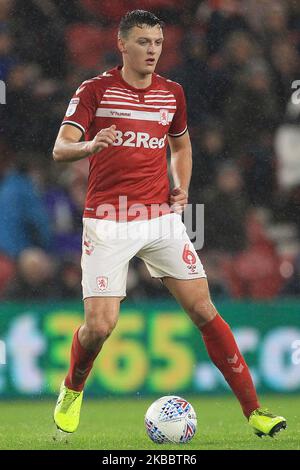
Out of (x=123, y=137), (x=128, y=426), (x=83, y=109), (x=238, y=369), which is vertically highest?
(x=83, y=109)

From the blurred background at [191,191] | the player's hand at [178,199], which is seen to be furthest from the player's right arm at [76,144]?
the blurred background at [191,191]

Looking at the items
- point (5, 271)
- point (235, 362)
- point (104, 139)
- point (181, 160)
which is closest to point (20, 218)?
point (5, 271)

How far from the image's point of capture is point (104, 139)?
495 centimetres

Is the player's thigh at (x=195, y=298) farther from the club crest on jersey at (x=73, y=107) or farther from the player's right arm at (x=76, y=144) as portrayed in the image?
the club crest on jersey at (x=73, y=107)

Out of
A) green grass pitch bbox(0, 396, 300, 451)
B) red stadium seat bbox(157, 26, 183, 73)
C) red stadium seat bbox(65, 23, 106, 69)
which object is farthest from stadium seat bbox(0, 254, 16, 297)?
red stadium seat bbox(157, 26, 183, 73)

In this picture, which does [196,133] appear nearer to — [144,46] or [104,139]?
[144,46]

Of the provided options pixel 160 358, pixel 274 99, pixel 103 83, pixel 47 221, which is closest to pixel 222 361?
pixel 103 83

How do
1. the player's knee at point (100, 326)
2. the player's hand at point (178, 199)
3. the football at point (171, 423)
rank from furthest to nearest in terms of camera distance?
the player's hand at point (178, 199) → the player's knee at point (100, 326) → the football at point (171, 423)

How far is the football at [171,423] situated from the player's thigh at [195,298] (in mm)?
434

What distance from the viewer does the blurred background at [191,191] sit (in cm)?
776

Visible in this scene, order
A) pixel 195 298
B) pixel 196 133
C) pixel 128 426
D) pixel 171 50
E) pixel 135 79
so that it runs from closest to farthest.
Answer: pixel 195 298 → pixel 135 79 → pixel 128 426 → pixel 196 133 → pixel 171 50

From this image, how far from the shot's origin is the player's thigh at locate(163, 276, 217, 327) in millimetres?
5371

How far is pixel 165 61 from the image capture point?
887 centimetres

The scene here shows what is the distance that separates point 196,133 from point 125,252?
333cm
